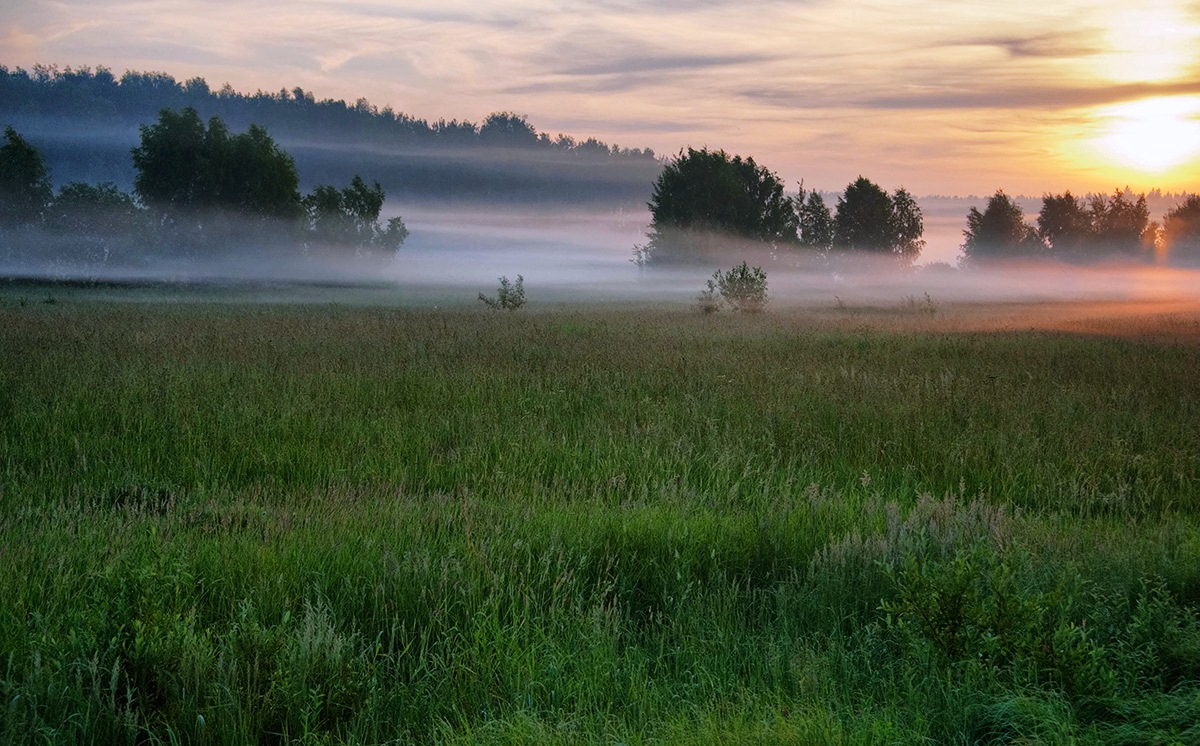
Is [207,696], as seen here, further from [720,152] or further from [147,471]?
[720,152]

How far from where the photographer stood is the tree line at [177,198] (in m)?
78.9

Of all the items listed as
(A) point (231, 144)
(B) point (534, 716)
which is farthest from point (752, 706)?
(A) point (231, 144)

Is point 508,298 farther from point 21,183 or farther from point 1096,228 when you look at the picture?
point 1096,228

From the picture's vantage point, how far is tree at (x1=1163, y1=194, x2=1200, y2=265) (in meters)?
111

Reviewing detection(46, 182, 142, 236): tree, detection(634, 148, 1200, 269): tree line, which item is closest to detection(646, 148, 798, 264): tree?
detection(634, 148, 1200, 269): tree line

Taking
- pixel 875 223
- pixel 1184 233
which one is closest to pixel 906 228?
pixel 875 223

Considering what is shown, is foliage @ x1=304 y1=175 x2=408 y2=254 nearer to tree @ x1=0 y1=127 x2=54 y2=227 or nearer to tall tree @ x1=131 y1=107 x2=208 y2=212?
tall tree @ x1=131 y1=107 x2=208 y2=212

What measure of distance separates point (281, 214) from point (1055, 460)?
83304mm

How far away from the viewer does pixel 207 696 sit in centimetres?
376

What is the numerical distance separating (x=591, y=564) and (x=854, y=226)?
326 ft

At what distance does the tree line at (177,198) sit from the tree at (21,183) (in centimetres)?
8

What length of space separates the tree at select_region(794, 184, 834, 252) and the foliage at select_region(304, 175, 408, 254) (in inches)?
1873

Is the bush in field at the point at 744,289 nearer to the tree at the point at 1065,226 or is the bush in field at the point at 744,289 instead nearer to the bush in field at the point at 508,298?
the bush in field at the point at 508,298

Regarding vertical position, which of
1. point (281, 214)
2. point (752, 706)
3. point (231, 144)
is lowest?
point (752, 706)
